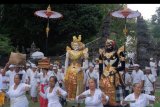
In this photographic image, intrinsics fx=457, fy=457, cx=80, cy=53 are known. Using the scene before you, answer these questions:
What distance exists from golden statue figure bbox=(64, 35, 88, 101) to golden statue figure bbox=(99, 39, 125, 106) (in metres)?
1.57

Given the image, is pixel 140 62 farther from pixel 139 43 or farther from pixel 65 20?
pixel 65 20

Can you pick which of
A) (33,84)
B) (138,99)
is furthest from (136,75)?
(138,99)

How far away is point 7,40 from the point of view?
103ft

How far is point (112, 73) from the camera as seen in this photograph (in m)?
11.5

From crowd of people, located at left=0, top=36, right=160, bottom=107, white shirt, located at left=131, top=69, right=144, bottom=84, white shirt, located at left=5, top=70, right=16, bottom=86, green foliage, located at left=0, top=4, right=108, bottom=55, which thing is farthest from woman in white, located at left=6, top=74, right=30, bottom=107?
green foliage, located at left=0, top=4, right=108, bottom=55

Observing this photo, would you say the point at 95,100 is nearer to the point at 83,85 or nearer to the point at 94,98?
the point at 94,98

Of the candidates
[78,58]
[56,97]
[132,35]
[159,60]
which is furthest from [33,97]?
[132,35]

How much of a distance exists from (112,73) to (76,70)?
6.24 ft

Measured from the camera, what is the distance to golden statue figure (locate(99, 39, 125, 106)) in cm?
1148

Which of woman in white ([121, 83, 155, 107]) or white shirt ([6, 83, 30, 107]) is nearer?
woman in white ([121, 83, 155, 107])

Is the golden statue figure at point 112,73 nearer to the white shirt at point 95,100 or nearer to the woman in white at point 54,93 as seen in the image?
the woman in white at point 54,93

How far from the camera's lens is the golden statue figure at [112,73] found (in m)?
11.5

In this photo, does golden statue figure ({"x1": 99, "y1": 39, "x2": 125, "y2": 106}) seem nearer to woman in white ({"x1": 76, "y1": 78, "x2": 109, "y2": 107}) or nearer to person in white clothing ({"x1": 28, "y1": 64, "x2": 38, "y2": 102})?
woman in white ({"x1": 76, "y1": 78, "x2": 109, "y2": 107})

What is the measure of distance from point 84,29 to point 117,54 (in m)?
23.4
